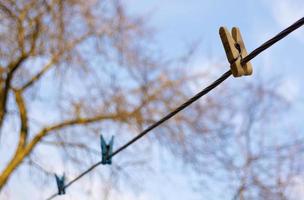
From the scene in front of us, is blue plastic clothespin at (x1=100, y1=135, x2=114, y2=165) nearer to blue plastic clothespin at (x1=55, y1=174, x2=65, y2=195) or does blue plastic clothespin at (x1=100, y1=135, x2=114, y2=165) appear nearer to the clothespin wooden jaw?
blue plastic clothespin at (x1=55, y1=174, x2=65, y2=195)

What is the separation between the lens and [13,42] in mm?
4965

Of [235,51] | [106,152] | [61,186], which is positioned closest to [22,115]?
[61,186]

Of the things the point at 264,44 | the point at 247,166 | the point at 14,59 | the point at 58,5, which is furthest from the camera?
the point at 247,166

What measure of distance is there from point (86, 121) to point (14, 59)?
120cm

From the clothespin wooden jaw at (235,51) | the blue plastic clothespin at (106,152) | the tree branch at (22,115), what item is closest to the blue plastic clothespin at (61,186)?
the blue plastic clothespin at (106,152)

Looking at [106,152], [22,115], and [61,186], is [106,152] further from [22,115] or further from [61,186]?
[22,115]

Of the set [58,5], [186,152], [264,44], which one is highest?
[58,5]

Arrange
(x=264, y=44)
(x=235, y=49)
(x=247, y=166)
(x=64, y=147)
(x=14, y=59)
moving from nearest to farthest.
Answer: (x=264, y=44) < (x=235, y=49) < (x=14, y=59) < (x=64, y=147) < (x=247, y=166)

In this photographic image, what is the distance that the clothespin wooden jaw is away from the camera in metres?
1.29

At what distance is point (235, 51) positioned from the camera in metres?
1.30

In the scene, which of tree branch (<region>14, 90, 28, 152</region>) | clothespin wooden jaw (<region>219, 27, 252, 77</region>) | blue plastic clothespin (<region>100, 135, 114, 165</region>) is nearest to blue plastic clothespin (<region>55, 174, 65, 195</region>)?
blue plastic clothespin (<region>100, 135, 114, 165</region>)

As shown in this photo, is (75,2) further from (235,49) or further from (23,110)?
(235,49)

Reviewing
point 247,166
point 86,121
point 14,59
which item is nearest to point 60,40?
point 14,59

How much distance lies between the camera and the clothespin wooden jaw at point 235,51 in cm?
129
